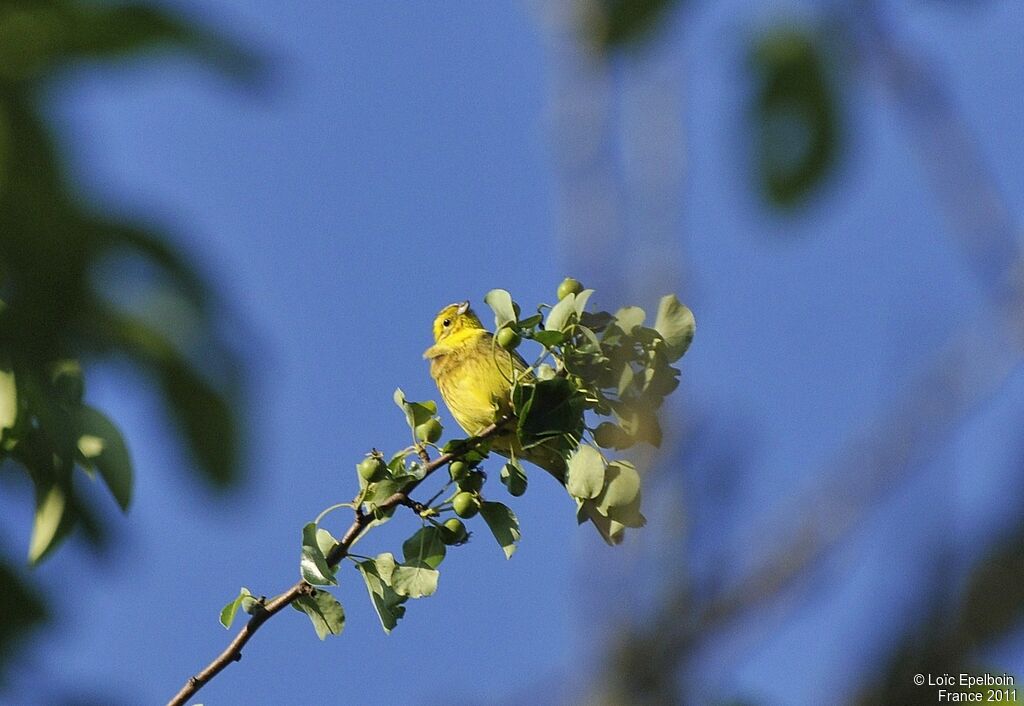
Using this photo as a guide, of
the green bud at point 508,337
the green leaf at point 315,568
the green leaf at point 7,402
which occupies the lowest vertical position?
the green leaf at point 7,402

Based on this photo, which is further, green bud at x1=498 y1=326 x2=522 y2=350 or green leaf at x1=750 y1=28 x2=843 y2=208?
green bud at x1=498 y1=326 x2=522 y2=350

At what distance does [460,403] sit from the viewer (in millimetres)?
5883

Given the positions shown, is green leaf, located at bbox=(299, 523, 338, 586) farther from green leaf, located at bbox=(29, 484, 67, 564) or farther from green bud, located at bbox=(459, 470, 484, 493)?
green leaf, located at bbox=(29, 484, 67, 564)

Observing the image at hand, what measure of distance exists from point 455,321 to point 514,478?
15.3 ft

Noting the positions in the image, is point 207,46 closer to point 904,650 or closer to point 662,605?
point 662,605

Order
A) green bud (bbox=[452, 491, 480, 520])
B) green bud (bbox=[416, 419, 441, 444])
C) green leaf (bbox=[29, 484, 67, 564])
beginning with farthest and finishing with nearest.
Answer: green bud (bbox=[416, 419, 441, 444]) < green bud (bbox=[452, 491, 480, 520]) < green leaf (bbox=[29, 484, 67, 564])

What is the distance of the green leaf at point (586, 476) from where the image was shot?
9.85 feet

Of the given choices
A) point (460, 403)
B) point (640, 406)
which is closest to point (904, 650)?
point (640, 406)

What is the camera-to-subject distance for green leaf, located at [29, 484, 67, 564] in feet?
6.15

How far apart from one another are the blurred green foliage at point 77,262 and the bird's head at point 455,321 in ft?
21.0

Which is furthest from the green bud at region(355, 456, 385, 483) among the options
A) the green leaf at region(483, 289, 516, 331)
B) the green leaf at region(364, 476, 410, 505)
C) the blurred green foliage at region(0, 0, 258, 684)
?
the blurred green foliage at region(0, 0, 258, 684)

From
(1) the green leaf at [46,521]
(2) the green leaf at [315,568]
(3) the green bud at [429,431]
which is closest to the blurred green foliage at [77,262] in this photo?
(1) the green leaf at [46,521]

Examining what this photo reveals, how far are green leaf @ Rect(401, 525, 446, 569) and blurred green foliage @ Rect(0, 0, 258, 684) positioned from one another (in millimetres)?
1842

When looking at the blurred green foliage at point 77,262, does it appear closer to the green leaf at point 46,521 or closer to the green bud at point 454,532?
the green leaf at point 46,521
